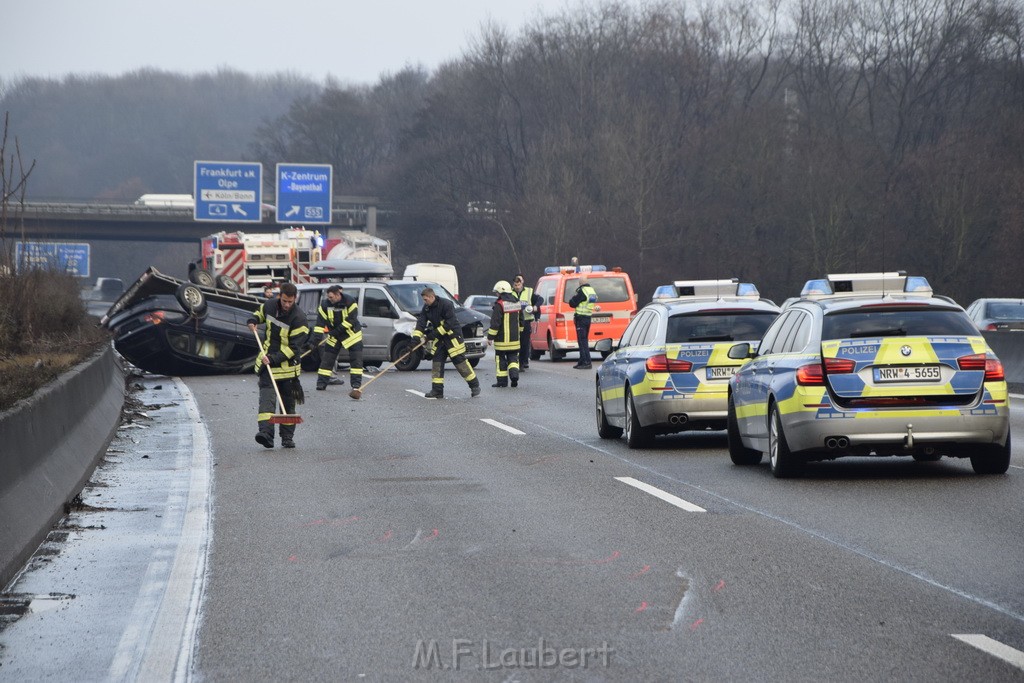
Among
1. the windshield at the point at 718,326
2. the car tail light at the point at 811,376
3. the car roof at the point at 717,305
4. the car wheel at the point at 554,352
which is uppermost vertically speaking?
the car roof at the point at 717,305

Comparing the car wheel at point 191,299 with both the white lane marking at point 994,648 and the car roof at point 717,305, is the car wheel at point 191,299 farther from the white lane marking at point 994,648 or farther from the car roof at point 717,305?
the white lane marking at point 994,648

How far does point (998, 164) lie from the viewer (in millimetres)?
60781

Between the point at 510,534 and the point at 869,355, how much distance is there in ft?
11.7

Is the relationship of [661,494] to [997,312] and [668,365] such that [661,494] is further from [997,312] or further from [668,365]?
[997,312]

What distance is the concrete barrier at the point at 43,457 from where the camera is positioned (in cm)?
848

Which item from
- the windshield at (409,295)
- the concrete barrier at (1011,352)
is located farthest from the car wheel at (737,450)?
the windshield at (409,295)

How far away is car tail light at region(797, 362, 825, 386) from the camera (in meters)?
11.6

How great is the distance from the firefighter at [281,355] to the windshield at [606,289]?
1790cm

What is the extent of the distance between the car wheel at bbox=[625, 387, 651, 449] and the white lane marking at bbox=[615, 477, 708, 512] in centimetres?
257

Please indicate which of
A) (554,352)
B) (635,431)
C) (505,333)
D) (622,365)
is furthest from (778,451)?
(554,352)

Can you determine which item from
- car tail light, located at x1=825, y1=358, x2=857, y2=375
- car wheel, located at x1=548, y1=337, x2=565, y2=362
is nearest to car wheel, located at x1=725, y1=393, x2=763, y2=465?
car tail light, located at x1=825, y1=358, x2=857, y2=375

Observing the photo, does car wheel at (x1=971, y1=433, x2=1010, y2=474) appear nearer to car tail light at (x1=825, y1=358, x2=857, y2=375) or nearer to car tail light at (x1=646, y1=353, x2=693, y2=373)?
car tail light at (x1=825, y1=358, x2=857, y2=375)

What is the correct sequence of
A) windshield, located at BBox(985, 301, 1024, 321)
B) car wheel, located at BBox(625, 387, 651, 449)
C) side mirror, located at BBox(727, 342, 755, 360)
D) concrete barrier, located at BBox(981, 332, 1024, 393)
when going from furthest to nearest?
windshield, located at BBox(985, 301, 1024, 321) < concrete barrier, located at BBox(981, 332, 1024, 393) < car wheel, located at BBox(625, 387, 651, 449) < side mirror, located at BBox(727, 342, 755, 360)

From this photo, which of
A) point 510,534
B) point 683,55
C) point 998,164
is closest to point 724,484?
point 510,534
